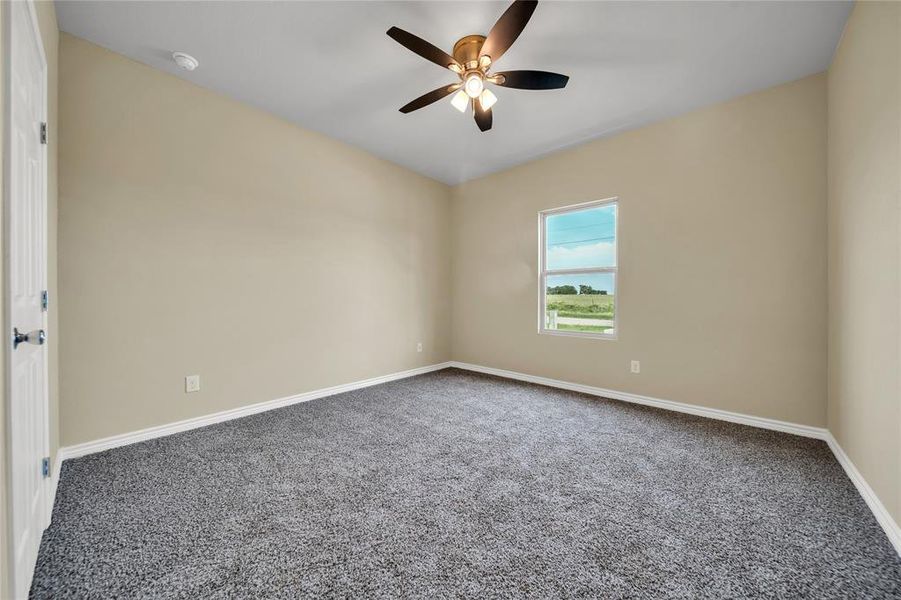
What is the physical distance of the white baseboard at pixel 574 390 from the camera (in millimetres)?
1715

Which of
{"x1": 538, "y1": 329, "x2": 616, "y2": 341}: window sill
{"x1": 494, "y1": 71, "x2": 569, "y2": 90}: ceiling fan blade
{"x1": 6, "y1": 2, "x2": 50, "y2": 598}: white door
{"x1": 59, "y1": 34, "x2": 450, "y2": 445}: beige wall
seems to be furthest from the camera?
{"x1": 538, "y1": 329, "x2": 616, "y2": 341}: window sill

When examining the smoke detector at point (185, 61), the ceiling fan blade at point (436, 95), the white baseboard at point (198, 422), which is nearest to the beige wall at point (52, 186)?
the white baseboard at point (198, 422)

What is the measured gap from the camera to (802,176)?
2580mm

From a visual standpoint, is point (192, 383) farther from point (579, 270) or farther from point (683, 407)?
point (683, 407)

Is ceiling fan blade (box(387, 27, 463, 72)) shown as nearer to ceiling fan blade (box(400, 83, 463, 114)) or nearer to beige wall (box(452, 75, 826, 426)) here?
ceiling fan blade (box(400, 83, 463, 114))

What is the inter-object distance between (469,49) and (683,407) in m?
3.30

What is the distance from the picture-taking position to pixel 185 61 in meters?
2.39

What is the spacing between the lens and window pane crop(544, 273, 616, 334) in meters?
3.64

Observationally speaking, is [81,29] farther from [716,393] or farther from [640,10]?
[716,393]

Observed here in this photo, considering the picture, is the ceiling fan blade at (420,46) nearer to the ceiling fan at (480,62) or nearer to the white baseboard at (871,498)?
the ceiling fan at (480,62)

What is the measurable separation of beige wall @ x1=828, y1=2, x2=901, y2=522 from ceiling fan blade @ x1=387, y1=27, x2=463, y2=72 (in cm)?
203

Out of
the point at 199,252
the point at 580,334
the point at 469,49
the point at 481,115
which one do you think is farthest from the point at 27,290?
the point at 580,334

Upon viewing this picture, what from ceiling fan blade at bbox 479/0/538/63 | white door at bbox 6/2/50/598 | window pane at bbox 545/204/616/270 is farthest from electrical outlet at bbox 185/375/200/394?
window pane at bbox 545/204/616/270

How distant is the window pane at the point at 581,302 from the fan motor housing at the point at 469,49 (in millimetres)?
2420
